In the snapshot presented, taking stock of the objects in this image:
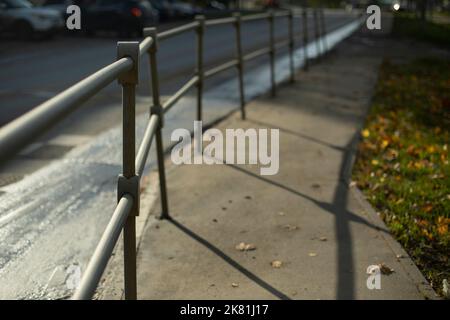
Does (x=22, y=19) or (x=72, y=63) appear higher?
(x=22, y=19)

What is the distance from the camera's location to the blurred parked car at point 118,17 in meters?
25.0

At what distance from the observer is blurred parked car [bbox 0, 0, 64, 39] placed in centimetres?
2162

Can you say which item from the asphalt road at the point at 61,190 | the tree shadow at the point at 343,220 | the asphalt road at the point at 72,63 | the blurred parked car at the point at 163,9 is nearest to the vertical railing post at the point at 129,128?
the asphalt road at the point at 61,190

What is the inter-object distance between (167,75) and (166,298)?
1031 cm

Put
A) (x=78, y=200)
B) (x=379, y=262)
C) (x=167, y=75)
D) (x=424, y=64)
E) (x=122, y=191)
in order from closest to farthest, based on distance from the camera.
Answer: (x=122, y=191)
(x=379, y=262)
(x=78, y=200)
(x=167, y=75)
(x=424, y=64)

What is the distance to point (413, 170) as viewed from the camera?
20.0ft

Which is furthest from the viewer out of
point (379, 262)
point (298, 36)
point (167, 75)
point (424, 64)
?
point (298, 36)

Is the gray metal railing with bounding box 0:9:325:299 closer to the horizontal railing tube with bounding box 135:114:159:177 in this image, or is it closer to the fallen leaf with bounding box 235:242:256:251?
the horizontal railing tube with bounding box 135:114:159:177

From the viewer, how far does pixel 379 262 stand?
13.4ft

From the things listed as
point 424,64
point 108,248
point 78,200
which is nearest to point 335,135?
point 78,200

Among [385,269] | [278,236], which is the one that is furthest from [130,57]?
[278,236]

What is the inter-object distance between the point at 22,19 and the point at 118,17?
428 centimetres

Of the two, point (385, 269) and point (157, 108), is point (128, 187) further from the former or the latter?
point (157, 108)

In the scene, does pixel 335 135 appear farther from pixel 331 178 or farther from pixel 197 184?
pixel 197 184
